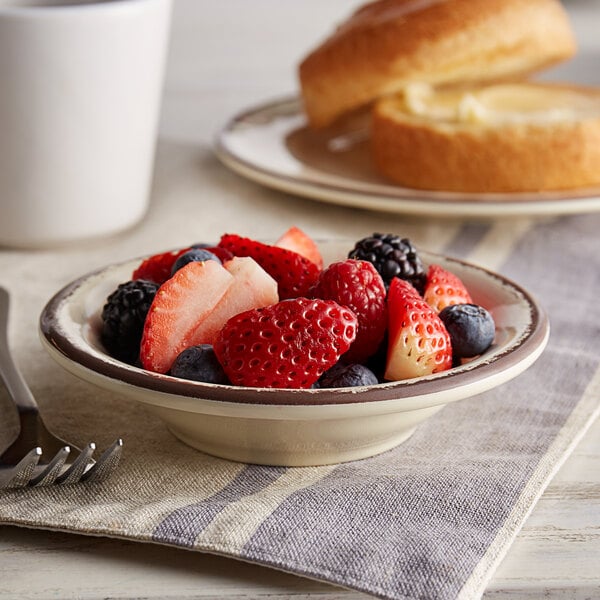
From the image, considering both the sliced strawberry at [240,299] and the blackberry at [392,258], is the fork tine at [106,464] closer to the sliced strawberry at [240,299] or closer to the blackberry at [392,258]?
the sliced strawberry at [240,299]

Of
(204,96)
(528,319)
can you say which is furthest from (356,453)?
(204,96)

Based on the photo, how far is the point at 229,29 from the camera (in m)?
3.11

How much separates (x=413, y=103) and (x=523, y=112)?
0.56 feet

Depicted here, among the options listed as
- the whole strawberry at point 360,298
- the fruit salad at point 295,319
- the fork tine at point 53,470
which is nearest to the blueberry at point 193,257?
the fruit salad at point 295,319

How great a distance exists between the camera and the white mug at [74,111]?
4.73ft

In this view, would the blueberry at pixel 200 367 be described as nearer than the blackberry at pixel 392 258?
Yes

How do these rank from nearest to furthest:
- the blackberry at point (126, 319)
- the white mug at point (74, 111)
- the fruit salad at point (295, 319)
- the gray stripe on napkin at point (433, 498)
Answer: the gray stripe on napkin at point (433, 498) < the fruit salad at point (295, 319) < the blackberry at point (126, 319) < the white mug at point (74, 111)

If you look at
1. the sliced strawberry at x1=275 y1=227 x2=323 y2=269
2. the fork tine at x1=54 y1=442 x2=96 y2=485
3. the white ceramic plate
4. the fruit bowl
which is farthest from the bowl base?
the white ceramic plate

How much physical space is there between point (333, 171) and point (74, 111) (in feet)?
1.47

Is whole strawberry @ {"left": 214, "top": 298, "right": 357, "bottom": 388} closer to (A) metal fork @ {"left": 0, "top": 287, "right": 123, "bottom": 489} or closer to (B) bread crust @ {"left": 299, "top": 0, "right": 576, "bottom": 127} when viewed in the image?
(A) metal fork @ {"left": 0, "top": 287, "right": 123, "bottom": 489}

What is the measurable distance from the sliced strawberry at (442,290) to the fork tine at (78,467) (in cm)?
34

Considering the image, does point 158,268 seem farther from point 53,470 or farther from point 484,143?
point 484,143

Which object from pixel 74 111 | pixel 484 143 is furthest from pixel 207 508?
pixel 484 143

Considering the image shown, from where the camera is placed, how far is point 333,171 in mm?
1758
